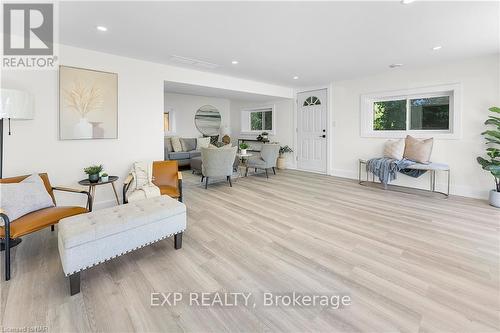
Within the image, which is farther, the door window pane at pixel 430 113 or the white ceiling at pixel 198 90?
the white ceiling at pixel 198 90

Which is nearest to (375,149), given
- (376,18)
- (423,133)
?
(423,133)

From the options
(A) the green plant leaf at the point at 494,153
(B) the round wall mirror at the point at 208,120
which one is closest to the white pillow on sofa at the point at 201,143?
(B) the round wall mirror at the point at 208,120

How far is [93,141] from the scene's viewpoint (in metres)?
3.70

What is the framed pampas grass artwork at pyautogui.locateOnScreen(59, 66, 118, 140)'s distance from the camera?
11.1 feet

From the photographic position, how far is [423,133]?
4961 millimetres

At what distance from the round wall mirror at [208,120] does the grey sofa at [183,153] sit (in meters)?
0.97

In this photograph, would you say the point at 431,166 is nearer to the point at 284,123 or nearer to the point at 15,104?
the point at 284,123

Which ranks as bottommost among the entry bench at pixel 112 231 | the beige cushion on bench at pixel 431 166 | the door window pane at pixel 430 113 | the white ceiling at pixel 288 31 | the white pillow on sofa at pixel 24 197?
the entry bench at pixel 112 231

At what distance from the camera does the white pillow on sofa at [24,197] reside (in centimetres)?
221

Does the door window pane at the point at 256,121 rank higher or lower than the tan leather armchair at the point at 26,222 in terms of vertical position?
higher

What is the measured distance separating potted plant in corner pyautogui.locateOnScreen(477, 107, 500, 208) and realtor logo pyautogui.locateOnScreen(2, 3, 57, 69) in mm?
6131

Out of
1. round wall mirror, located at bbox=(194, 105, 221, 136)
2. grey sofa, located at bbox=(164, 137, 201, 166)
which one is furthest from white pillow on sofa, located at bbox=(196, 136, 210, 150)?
round wall mirror, located at bbox=(194, 105, 221, 136)

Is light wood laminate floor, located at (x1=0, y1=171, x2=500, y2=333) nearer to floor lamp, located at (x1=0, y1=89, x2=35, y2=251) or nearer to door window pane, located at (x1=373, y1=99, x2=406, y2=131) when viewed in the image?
floor lamp, located at (x1=0, y1=89, x2=35, y2=251)

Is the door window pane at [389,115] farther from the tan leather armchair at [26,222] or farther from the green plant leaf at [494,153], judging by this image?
the tan leather armchair at [26,222]
